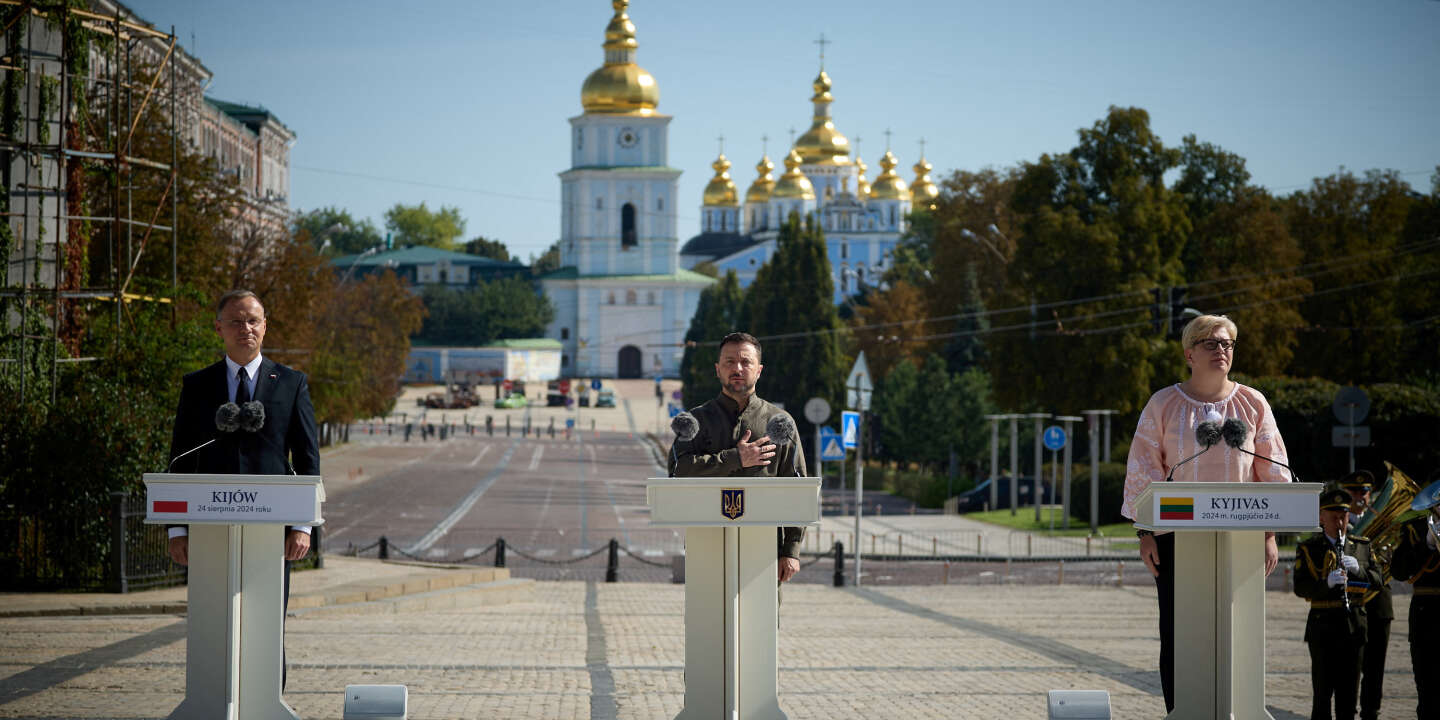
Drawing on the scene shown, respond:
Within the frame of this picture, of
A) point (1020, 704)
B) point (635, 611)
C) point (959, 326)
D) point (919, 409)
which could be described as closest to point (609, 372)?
point (959, 326)

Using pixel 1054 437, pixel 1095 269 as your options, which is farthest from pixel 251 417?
pixel 1095 269

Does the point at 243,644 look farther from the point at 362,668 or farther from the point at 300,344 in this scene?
the point at 300,344

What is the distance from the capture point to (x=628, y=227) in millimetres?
145875

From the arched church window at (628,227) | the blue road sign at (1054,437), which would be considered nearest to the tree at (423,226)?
the arched church window at (628,227)

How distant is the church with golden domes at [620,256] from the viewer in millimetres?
141875

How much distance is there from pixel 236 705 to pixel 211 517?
96 cm

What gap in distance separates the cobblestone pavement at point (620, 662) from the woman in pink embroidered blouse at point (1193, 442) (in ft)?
9.57

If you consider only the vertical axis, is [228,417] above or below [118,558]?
above

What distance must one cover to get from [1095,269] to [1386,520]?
37309 mm

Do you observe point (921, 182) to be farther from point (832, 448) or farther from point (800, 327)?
point (832, 448)

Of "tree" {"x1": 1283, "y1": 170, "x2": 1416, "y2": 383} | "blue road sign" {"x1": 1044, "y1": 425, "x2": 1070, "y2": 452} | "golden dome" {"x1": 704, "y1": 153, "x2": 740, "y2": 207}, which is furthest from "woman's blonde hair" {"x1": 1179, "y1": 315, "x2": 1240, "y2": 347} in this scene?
"golden dome" {"x1": 704, "y1": 153, "x2": 740, "y2": 207}

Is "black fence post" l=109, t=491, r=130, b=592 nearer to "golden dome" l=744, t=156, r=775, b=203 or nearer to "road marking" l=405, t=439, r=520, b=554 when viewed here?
"road marking" l=405, t=439, r=520, b=554

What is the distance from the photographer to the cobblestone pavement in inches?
438

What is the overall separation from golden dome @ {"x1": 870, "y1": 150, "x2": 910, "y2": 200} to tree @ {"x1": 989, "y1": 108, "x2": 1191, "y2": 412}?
130 metres
